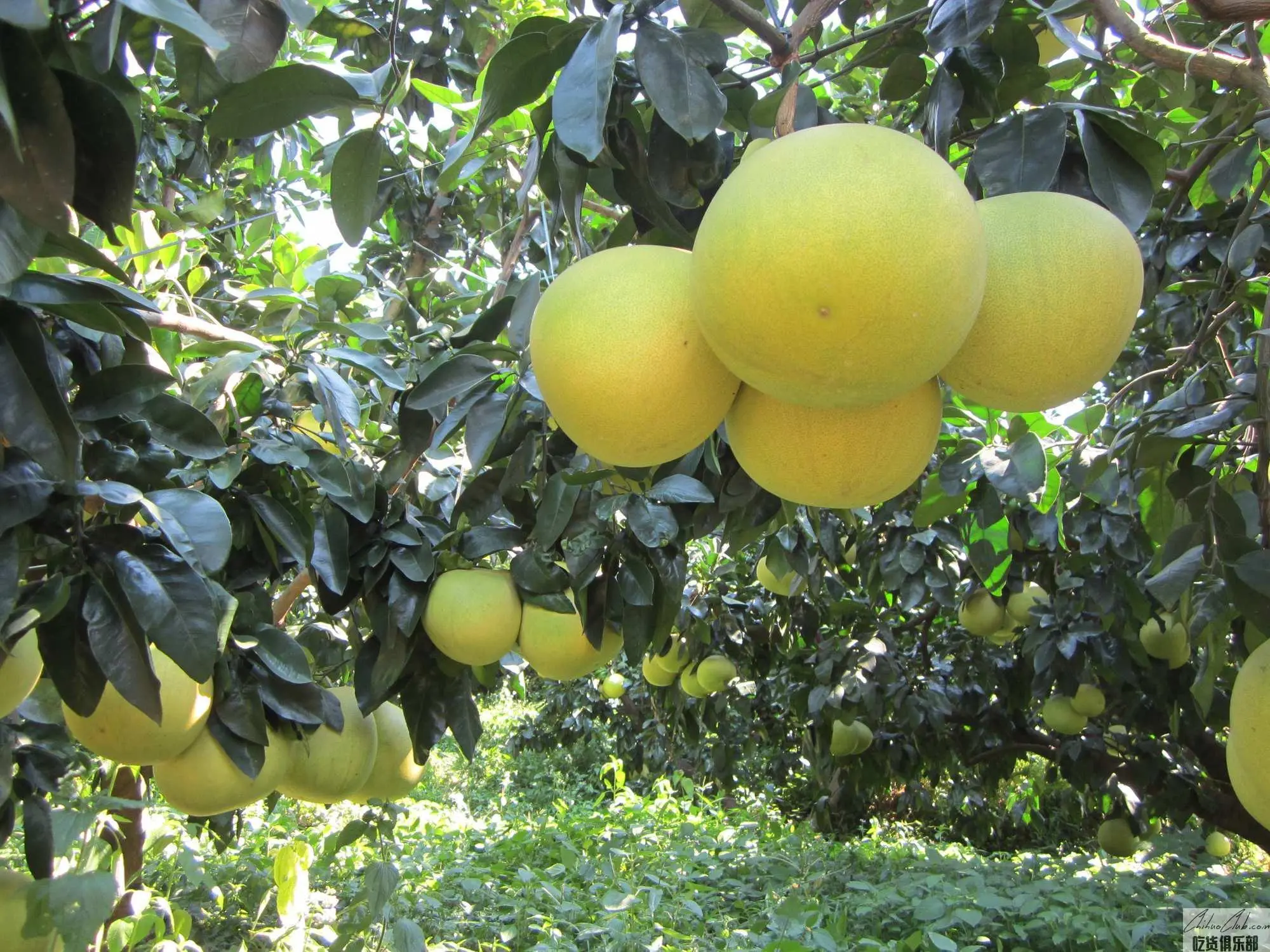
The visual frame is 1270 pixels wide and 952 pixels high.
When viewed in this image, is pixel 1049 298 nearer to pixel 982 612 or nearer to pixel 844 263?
pixel 844 263

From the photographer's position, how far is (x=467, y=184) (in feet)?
11.5

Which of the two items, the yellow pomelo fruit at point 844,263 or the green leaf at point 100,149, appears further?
the green leaf at point 100,149

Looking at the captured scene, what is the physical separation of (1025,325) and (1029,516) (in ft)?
→ 7.43

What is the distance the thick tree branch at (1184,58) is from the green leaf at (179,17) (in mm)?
836

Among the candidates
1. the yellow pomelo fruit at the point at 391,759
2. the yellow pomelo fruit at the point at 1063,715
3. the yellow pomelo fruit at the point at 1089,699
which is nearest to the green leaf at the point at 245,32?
the yellow pomelo fruit at the point at 391,759

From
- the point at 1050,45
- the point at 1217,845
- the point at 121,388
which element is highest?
the point at 1050,45

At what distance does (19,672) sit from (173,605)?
39cm

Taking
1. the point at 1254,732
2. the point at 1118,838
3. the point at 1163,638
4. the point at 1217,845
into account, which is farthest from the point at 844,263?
the point at 1217,845

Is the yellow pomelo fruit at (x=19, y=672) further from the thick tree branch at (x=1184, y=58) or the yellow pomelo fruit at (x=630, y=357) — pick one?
the thick tree branch at (x=1184, y=58)

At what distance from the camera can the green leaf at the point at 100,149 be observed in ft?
2.42

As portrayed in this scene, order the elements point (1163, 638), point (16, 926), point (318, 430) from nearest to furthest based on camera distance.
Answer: point (16, 926) < point (318, 430) < point (1163, 638)

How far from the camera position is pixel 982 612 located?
13.6ft

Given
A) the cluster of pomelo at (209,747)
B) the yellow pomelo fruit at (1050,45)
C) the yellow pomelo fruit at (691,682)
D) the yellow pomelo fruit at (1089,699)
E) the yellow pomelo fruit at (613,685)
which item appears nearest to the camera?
the cluster of pomelo at (209,747)

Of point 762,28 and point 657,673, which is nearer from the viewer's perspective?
point 762,28
